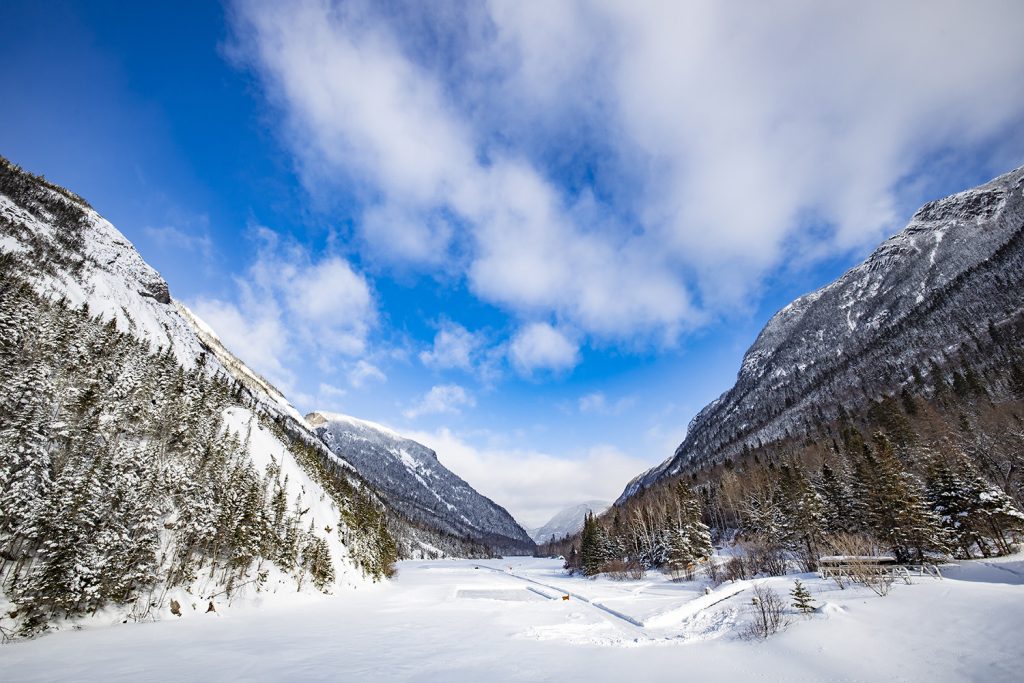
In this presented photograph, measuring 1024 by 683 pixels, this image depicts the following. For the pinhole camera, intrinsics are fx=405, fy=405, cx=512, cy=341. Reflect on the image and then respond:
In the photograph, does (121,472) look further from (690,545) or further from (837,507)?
(837,507)

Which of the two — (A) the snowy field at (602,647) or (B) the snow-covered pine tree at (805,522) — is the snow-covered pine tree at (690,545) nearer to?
(B) the snow-covered pine tree at (805,522)

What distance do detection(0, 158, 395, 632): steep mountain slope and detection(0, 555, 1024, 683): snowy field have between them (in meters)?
3.77

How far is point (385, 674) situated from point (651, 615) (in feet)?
63.2

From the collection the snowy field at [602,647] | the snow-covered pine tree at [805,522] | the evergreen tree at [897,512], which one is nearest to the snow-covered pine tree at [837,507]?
the snow-covered pine tree at [805,522]

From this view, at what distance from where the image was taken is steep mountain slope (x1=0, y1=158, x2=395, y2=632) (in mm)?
21188

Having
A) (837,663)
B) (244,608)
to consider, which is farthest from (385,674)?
(244,608)

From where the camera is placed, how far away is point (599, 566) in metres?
71.1

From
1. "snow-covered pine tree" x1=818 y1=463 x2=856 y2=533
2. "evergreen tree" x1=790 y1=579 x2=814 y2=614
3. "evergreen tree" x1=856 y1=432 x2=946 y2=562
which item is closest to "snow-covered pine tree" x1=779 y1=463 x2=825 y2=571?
"snow-covered pine tree" x1=818 y1=463 x2=856 y2=533

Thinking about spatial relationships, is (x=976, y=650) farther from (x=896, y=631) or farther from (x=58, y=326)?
(x=58, y=326)

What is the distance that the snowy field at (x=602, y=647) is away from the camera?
40.6ft

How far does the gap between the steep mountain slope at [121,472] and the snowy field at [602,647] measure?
377cm

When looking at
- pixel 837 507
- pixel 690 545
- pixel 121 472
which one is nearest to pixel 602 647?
pixel 121 472

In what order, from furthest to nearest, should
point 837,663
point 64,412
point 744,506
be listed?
point 744,506
point 64,412
point 837,663

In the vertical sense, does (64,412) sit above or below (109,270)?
below
